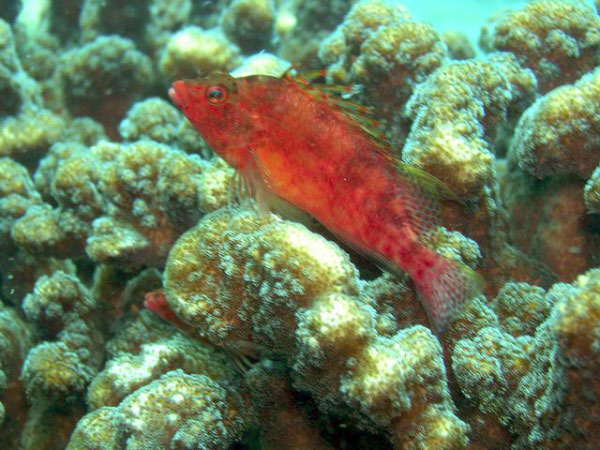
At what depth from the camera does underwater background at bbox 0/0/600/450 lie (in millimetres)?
2039

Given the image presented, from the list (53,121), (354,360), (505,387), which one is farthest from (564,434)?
(53,121)

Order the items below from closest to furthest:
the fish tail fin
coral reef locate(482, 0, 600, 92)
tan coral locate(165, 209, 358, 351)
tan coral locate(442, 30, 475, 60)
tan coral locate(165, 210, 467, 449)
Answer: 1. tan coral locate(165, 210, 467, 449)
2. tan coral locate(165, 209, 358, 351)
3. the fish tail fin
4. coral reef locate(482, 0, 600, 92)
5. tan coral locate(442, 30, 475, 60)

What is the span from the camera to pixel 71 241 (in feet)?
11.9

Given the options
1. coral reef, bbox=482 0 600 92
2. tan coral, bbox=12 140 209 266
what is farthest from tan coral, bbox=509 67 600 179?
tan coral, bbox=12 140 209 266

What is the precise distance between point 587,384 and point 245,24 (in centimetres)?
482

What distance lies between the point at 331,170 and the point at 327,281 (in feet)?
2.67

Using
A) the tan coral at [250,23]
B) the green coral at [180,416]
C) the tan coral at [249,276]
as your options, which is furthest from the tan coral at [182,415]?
the tan coral at [250,23]

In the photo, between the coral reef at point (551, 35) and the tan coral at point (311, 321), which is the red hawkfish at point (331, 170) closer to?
the tan coral at point (311, 321)

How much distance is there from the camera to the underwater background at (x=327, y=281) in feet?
6.69

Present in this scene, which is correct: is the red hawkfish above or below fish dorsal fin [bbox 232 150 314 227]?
above

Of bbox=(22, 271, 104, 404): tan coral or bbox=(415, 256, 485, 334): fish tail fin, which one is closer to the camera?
bbox=(415, 256, 485, 334): fish tail fin

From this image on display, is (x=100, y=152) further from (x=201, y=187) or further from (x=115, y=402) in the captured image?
(x=115, y=402)

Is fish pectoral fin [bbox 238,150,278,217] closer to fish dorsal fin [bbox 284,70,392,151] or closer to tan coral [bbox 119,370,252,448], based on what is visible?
fish dorsal fin [bbox 284,70,392,151]

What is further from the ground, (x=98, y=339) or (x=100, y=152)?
(x=100, y=152)
